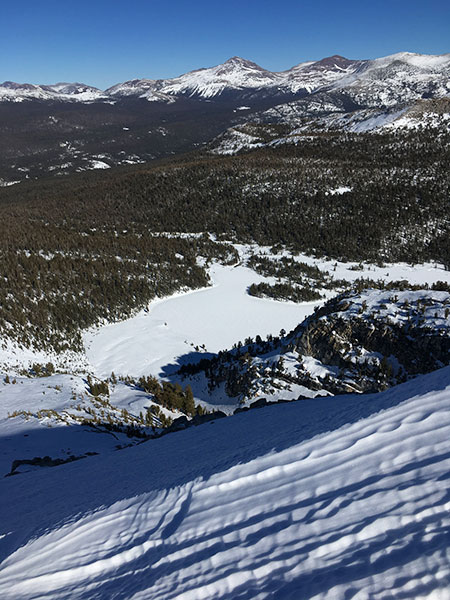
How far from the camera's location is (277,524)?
2844 millimetres

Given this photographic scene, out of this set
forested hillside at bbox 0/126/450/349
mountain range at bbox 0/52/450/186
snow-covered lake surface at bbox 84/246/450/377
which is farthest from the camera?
mountain range at bbox 0/52/450/186

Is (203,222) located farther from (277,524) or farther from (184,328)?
(277,524)

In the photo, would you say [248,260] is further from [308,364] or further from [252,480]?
[252,480]

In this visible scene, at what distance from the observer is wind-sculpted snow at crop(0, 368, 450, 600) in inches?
89.4

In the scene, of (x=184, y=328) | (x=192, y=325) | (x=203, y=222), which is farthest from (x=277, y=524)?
(x=203, y=222)

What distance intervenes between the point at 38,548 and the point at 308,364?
9512 millimetres

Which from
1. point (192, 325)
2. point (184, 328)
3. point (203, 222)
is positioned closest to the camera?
point (184, 328)

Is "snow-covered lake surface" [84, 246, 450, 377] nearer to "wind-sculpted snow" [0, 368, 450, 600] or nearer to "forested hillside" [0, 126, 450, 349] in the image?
"forested hillside" [0, 126, 450, 349]

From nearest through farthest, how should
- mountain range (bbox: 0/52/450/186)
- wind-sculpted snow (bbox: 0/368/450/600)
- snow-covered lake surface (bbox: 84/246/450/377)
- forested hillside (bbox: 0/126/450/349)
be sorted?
Answer: wind-sculpted snow (bbox: 0/368/450/600)
snow-covered lake surface (bbox: 84/246/450/377)
forested hillside (bbox: 0/126/450/349)
mountain range (bbox: 0/52/450/186)

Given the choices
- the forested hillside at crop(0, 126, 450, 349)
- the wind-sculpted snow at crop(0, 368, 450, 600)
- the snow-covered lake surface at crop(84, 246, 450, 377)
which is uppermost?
the forested hillside at crop(0, 126, 450, 349)

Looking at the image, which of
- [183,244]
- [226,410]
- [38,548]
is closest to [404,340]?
[226,410]

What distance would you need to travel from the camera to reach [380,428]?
11.9 ft

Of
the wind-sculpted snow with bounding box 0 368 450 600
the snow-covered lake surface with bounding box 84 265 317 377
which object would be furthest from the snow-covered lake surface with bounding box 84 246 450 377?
the wind-sculpted snow with bounding box 0 368 450 600

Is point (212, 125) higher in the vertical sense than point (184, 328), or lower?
Answer: higher
